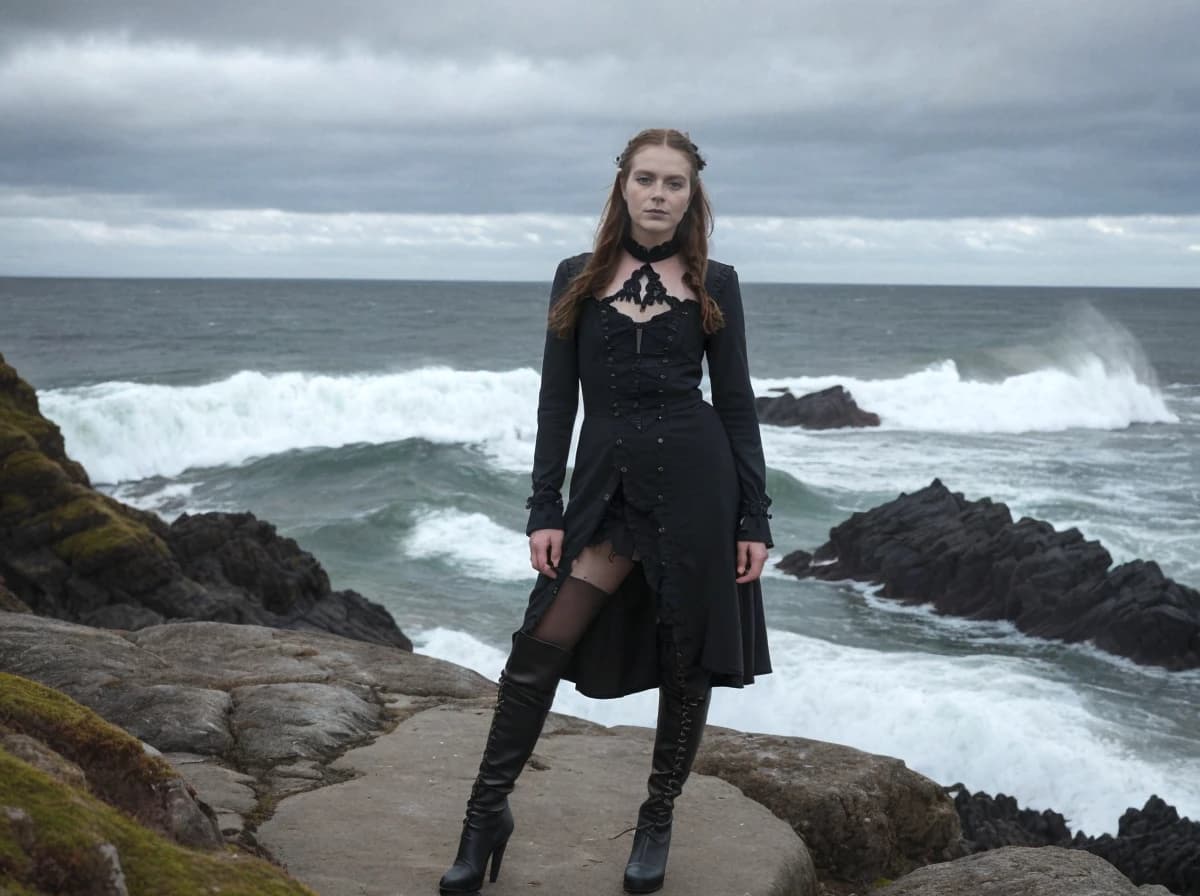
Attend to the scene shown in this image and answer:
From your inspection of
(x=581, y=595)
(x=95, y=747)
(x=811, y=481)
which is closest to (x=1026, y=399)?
(x=811, y=481)

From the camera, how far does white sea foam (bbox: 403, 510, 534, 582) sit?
18125mm

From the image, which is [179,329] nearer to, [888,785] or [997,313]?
[997,313]

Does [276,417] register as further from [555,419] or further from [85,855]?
[85,855]

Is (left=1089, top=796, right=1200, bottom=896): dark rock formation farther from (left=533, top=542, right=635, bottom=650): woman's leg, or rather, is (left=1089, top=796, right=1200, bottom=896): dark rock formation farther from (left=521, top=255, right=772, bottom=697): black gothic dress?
(left=533, top=542, right=635, bottom=650): woman's leg

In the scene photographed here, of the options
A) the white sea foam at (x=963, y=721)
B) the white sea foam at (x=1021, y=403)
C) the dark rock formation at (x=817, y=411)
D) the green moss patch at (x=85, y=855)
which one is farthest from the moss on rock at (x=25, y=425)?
the white sea foam at (x=1021, y=403)

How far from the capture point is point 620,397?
3783 mm

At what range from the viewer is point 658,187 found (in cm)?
374

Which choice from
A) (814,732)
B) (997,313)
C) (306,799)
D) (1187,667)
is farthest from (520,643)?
(997,313)

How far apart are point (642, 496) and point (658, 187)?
88 centimetres

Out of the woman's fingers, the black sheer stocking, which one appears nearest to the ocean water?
the woman's fingers

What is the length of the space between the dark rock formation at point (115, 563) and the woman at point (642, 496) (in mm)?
8523

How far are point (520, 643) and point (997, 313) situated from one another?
94.1m

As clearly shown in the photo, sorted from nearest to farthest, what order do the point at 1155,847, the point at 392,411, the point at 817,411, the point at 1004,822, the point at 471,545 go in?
the point at 1155,847 < the point at 1004,822 < the point at 471,545 < the point at 392,411 < the point at 817,411

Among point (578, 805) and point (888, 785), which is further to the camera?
Answer: point (888, 785)
